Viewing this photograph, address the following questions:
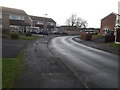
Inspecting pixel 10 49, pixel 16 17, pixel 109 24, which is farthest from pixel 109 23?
pixel 10 49

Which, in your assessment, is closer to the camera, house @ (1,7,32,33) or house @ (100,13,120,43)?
house @ (100,13,120,43)

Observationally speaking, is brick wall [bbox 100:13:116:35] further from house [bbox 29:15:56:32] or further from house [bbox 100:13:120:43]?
house [bbox 29:15:56:32]

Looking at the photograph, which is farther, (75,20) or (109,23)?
(75,20)

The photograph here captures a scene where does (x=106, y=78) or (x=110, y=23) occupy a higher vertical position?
(x=110, y=23)

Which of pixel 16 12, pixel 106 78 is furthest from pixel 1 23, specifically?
pixel 106 78

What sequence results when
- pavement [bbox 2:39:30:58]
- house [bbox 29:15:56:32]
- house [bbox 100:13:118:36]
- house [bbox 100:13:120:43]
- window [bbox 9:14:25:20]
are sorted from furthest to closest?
1. house [bbox 29:15:56:32]
2. window [bbox 9:14:25:20]
3. house [bbox 100:13:118:36]
4. house [bbox 100:13:120:43]
5. pavement [bbox 2:39:30:58]

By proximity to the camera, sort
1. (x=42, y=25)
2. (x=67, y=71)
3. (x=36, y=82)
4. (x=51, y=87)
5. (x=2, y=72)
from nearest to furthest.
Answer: (x=51, y=87) < (x=36, y=82) < (x=2, y=72) < (x=67, y=71) < (x=42, y=25)

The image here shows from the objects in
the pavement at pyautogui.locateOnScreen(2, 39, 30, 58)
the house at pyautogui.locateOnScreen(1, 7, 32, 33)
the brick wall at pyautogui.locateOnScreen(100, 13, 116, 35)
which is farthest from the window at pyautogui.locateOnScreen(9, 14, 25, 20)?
the pavement at pyautogui.locateOnScreen(2, 39, 30, 58)

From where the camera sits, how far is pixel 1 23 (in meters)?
40.0

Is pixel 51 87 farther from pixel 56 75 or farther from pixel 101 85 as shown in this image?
pixel 101 85

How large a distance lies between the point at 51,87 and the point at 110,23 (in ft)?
129

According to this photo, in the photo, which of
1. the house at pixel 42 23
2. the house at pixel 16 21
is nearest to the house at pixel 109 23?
the house at pixel 16 21

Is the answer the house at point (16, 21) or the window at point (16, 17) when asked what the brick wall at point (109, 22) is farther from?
the window at point (16, 17)

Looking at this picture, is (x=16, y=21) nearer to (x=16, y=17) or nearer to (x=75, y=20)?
(x=16, y=17)
